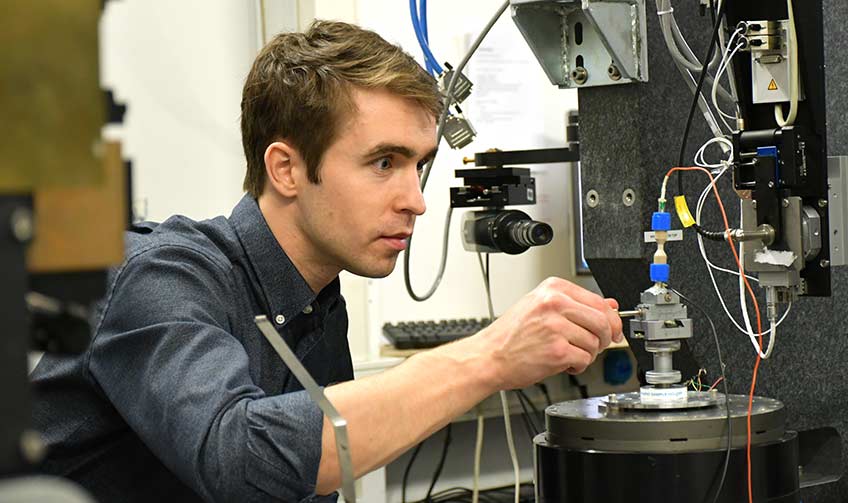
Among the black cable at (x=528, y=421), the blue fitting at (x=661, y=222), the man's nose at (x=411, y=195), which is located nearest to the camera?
the blue fitting at (x=661, y=222)

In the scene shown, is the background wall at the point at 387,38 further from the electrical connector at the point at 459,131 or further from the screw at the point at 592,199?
the screw at the point at 592,199

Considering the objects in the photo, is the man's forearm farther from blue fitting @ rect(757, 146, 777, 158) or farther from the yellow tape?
blue fitting @ rect(757, 146, 777, 158)

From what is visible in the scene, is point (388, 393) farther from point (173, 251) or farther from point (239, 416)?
point (173, 251)

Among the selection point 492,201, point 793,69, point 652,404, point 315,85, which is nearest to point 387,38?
point 492,201

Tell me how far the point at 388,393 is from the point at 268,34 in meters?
1.60

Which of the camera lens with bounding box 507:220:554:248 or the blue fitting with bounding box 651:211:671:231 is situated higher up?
the blue fitting with bounding box 651:211:671:231

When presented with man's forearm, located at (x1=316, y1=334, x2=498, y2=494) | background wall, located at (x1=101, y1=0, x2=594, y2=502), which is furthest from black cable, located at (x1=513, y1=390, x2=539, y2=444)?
man's forearm, located at (x1=316, y1=334, x2=498, y2=494)

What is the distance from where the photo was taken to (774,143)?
128 centimetres

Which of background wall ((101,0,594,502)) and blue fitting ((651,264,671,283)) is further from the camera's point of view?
background wall ((101,0,594,502))

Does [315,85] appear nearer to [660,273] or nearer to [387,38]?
[660,273]

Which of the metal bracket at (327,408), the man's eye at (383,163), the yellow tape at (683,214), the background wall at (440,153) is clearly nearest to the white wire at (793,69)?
the yellow tape at (683,214)

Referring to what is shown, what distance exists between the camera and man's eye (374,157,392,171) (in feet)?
4.52

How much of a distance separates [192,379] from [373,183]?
424 millimetres

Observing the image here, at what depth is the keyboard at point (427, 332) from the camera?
2.29m
